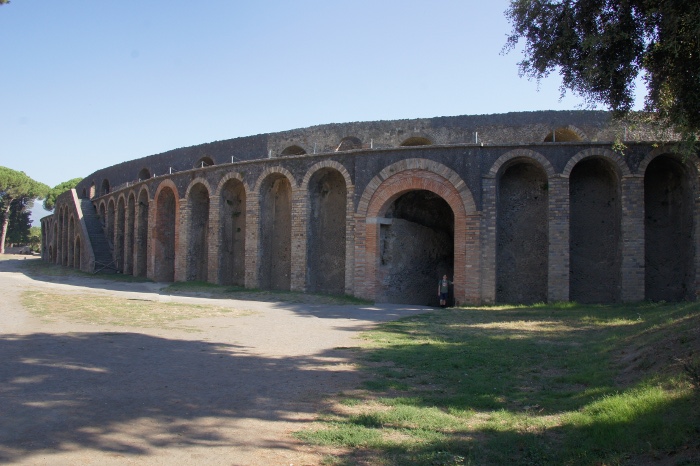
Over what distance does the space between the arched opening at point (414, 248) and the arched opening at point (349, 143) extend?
536 centimetres

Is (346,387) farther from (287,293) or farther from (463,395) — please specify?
(287,293)

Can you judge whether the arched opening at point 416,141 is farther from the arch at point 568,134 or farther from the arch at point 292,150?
the arch at point 292,150

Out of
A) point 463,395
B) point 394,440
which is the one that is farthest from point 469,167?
point 394,440

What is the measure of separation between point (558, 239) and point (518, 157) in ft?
8.18

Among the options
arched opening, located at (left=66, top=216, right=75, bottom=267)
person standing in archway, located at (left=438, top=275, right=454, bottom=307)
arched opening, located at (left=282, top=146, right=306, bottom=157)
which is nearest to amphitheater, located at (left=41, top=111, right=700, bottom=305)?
person standing in archway, located at (left=438, top=275, right=454, bottom=307)

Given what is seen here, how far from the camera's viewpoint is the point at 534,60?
791 centimetres

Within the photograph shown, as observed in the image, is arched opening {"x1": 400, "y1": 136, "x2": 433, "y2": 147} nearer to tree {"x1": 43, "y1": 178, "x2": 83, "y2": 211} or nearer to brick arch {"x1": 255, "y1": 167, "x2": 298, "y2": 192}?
brick arch {"x1": 255, "y1": 167, "x2": 298, "y2": 192}

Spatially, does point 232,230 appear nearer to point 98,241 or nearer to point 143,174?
point 98,241

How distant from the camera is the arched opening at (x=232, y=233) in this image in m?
20.7

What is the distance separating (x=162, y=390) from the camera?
18.0 feet

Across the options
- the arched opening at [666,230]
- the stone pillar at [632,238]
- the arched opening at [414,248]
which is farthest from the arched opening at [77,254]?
the arched opening at [666,230]

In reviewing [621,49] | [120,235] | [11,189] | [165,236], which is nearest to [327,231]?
[165,236]

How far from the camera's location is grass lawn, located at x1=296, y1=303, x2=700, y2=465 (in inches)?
152

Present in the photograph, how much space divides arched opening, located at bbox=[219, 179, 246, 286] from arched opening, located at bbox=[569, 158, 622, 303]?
12.1 meters
